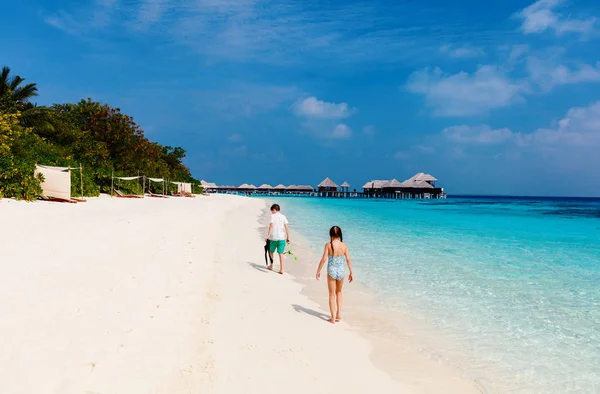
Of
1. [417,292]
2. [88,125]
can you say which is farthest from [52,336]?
[88,125]

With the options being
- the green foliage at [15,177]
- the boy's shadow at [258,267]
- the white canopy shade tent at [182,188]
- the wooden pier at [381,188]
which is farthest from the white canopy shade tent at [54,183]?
the wooden pier at [381,188]

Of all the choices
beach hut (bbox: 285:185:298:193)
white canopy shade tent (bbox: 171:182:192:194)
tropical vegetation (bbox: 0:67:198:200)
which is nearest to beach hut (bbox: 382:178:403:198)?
beach hut (bbox: 285:185:298:193)

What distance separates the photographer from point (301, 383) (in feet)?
11.7

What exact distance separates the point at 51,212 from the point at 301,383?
1552 cm

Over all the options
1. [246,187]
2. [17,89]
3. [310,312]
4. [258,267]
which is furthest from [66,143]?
[246,187]

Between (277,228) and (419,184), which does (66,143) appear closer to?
(277,228)

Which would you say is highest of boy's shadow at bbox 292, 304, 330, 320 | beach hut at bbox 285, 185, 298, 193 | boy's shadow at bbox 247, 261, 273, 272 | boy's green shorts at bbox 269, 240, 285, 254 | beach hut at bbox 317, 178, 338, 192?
beach hut at bbox 317, 178, 338, 192

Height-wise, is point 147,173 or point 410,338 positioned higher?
point 147,173

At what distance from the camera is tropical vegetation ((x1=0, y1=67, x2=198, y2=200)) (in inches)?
730

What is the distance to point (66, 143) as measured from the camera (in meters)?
35.9

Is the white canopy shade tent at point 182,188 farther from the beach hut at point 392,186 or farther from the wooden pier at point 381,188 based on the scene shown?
the beach hut at point 392,186

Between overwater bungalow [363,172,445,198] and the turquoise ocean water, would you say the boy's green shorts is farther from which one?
overwater bungalow [363,172,445,198]

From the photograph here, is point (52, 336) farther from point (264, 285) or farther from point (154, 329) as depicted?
point (264, 285)

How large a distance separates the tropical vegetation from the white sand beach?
1316cm
